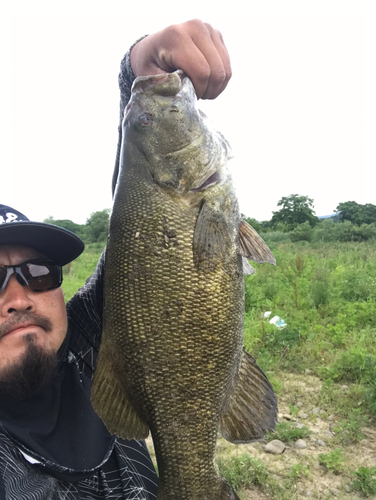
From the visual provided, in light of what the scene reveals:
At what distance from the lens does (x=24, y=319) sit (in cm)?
196

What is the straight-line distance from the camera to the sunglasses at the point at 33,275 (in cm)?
196

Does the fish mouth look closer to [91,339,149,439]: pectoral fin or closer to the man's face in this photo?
[91,339,149,439]: pectoral fin

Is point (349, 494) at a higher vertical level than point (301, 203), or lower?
lower

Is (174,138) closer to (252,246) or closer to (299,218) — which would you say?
(252,246)

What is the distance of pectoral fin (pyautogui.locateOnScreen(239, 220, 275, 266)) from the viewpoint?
1.65 metres

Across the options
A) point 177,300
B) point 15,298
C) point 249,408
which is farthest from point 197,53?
point 249,408

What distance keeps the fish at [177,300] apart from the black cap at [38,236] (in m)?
0.58

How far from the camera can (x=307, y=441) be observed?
11.2 feet

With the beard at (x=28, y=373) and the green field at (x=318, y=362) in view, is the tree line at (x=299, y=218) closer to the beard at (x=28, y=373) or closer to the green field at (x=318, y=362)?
the green field at (x=318, y=362)

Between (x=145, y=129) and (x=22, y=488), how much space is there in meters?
1.53

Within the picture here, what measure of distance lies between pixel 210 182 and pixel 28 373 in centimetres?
122

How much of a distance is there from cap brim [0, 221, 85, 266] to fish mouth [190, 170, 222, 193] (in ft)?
2.66

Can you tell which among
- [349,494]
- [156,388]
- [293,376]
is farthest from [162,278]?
[293,376]

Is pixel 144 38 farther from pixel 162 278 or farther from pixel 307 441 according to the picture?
pixel 307 441
